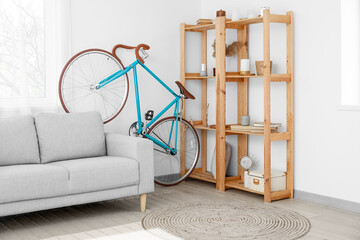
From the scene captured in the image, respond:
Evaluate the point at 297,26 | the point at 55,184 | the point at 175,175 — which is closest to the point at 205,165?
the point at 175,175

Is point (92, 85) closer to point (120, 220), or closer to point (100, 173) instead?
point (100, 173)

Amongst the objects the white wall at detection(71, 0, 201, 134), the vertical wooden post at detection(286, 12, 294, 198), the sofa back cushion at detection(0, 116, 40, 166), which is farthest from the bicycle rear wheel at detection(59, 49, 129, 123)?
the vertical wooden post at detection(286, 12, 294, 198)

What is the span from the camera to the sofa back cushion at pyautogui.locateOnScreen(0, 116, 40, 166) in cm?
341

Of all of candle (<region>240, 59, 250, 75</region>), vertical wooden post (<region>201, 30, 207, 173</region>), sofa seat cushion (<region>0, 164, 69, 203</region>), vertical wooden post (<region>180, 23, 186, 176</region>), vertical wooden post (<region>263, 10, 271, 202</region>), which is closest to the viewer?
sofa seat cushion (<region>0, 164, 69, 203</region>)

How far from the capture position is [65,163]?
3473 mm

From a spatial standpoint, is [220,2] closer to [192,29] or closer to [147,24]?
[192,29]

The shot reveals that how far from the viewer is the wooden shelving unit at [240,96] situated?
3.98m

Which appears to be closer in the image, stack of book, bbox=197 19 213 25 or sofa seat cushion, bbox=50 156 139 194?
sofa seat cushion, bbox=50 156 139 194

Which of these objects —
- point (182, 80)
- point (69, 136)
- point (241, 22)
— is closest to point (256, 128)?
point (241, 22)

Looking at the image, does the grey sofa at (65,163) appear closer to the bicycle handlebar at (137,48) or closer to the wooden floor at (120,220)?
the wooden floor at (120,220)

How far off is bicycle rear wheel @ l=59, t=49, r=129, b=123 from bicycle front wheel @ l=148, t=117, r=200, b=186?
494 mm

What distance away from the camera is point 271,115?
438 cm

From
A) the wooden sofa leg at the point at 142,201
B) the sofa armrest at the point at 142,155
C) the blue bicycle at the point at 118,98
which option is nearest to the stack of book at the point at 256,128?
the blue bicycle at the point at 118,98

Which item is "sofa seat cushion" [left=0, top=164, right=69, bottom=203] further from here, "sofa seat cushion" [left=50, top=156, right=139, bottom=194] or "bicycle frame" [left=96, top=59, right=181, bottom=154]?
"bicycle frame" [left=96, top=59, right=181, bottom=154]
